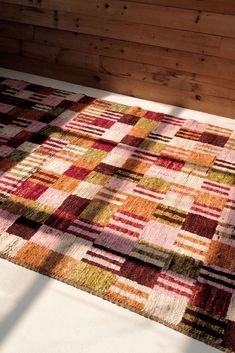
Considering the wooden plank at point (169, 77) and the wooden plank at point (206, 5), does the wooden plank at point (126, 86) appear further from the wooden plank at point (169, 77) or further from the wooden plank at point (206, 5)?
the wooden plank at point (206, 5)

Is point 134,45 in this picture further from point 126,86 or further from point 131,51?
point 126,86

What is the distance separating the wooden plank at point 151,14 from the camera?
245 cm

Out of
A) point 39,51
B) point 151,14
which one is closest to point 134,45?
point 151,14

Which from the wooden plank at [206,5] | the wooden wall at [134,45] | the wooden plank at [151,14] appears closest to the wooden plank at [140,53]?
the wooden wall at [134,45]

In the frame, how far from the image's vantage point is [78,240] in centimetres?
173

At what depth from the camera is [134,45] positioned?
Answer: 2.72 metres

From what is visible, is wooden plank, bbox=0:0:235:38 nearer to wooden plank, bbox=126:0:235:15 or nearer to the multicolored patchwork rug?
wooden plank, bbox=126:0:235:15

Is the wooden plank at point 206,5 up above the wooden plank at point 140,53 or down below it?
above

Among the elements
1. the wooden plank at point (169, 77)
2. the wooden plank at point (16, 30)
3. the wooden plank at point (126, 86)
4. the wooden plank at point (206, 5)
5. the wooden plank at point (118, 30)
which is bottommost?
the wooden plank at point (126, 86)

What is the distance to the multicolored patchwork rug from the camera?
1548mm

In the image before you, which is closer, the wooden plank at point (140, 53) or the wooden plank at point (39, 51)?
the wooden plank at point (140, 53)

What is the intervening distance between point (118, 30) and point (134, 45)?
134mm

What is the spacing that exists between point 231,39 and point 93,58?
0.91m

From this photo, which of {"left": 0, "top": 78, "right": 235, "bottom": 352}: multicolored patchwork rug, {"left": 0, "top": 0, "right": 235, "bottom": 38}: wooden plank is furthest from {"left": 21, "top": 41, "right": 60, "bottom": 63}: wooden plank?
{"left": 0, "top": 78, "right": 235, "bottom": 352}: multicolored patchwork rug
